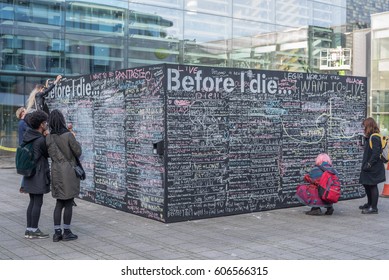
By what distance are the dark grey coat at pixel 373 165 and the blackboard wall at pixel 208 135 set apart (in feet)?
3.75

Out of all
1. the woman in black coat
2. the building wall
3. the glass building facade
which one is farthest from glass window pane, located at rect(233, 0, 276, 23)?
the woman in black coat

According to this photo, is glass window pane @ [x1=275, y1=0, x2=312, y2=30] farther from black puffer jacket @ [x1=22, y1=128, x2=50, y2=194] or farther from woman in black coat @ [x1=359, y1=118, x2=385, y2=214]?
black puffer jacket @ [x1=22, y1=128, x2=50, y2=194]

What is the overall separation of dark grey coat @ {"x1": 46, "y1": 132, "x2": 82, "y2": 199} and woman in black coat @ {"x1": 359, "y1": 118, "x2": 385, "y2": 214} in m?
5.03

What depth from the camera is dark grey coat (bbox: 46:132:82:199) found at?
675 centimetres

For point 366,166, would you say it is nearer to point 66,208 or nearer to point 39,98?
point 66,208

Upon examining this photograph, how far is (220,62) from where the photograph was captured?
2270cm

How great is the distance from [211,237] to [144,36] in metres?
15.4

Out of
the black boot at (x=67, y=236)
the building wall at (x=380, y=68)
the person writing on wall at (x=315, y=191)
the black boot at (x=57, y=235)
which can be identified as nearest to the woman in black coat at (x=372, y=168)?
the person writing on wall at (x=315, y=191)

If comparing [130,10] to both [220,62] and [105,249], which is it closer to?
[220,62]

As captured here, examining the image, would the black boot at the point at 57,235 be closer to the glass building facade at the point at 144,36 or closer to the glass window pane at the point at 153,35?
the glass building facade at the point at 144,36

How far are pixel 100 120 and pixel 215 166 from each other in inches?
105

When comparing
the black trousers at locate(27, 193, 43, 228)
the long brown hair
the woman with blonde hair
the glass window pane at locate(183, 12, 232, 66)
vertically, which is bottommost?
the black trousers at locate(27, 193, 43, 228)

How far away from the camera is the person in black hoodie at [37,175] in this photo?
688 cm

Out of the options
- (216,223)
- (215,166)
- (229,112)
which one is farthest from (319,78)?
(216,223)
